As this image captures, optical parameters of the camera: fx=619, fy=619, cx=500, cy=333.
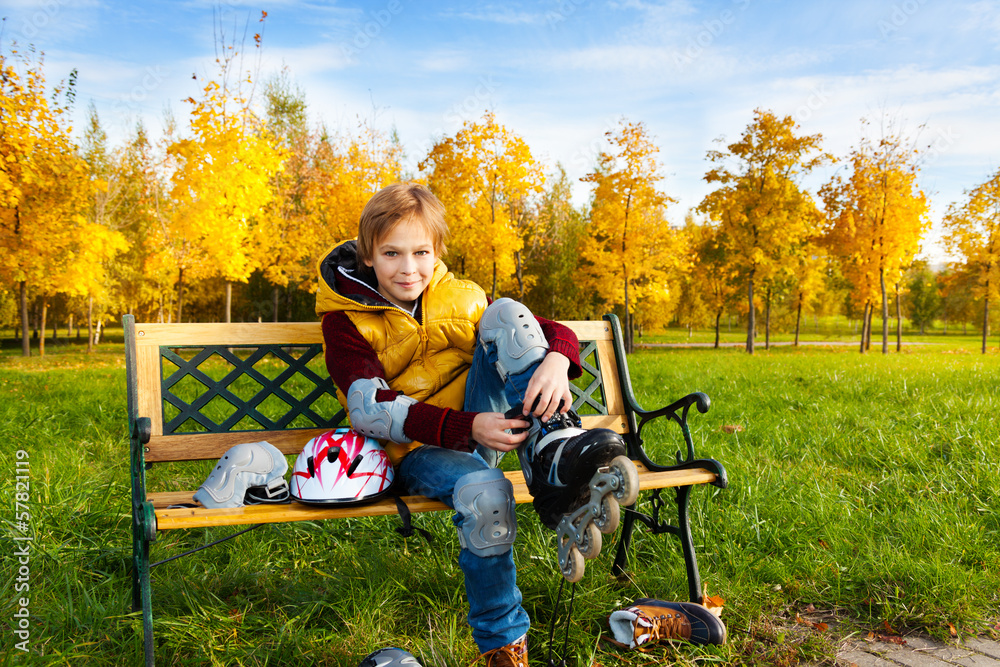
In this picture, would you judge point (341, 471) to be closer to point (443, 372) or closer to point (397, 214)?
point (443, 372)

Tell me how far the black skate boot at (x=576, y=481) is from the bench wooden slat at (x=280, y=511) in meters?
0.44

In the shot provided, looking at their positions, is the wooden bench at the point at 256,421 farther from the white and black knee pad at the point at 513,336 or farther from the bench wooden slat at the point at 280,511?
the white and black knee pad at the point at 513,336

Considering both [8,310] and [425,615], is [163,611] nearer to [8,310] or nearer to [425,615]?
[425,615]

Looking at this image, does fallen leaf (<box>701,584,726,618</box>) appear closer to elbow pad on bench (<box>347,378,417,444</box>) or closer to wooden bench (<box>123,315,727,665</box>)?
wooden bench (<box>123,315,727,665</box>)

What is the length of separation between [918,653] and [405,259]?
2.16m

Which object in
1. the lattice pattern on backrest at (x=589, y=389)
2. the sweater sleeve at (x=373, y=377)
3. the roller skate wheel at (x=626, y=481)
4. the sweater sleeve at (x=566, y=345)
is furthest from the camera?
the lattice pattern on backrest at (x=589, y=389)

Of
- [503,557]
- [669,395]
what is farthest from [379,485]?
[669,395]

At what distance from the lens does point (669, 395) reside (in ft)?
20.8

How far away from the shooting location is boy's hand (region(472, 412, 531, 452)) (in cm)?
172

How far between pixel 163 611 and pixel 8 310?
35118 millimetres

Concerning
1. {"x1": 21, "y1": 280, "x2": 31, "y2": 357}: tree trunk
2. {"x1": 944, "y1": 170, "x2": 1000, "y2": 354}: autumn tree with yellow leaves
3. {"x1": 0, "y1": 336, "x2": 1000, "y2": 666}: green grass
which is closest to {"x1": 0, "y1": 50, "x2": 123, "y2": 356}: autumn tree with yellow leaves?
{"x1": 21, "y1": 280, "x2": 31, "y2": 357}: tree trunk

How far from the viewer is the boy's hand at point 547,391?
1.70 metres

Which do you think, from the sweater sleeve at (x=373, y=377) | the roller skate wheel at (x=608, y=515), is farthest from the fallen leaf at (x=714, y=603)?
the sweater sleeve at (x=373, y=377)

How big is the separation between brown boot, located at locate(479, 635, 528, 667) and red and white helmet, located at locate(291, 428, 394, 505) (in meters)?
0.58
